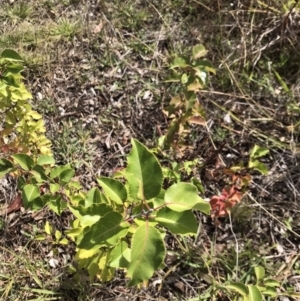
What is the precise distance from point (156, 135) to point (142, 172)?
3.84 ft

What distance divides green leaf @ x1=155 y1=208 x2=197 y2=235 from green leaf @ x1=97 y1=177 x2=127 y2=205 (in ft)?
0.45

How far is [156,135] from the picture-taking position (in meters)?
2.28

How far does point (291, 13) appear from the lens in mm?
2434

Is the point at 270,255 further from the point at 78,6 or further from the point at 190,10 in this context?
the point at 78,6

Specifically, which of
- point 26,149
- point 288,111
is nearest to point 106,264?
point 26,149

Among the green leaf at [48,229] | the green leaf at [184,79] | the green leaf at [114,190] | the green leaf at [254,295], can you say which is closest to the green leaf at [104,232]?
the green leaf at [114,190]

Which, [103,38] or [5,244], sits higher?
[103,38]

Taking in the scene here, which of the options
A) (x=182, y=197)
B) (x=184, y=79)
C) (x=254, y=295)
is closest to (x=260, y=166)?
(x=184, y=79)

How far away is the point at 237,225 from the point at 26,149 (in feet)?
3.54

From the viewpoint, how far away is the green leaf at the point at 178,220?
1103 millimetres

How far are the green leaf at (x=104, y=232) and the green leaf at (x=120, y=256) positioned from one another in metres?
0.14

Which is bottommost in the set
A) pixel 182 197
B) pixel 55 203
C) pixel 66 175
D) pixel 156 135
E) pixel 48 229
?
pixel 48 229

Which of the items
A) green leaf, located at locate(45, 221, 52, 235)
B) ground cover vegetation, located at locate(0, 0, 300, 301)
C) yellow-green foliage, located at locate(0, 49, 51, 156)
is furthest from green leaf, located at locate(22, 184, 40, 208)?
green leaf, located at locate(45, 221, 52, 235)

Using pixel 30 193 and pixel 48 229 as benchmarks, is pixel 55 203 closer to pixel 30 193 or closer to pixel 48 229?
pixel 30 193
